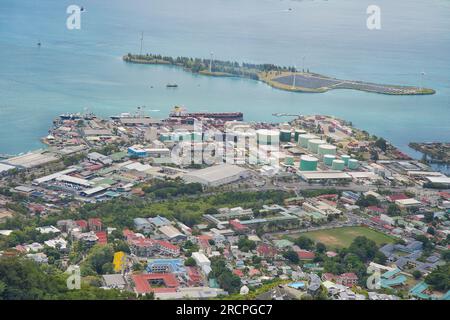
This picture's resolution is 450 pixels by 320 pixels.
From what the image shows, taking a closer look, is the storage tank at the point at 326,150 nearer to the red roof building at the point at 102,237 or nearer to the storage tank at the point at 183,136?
the storage tank at the point at 183,136

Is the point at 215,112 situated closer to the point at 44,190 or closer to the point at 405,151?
the point at 405,151

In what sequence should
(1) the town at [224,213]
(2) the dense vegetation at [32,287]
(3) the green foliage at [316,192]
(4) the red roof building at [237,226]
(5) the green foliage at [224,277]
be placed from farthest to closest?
(3) the green foliage at [316,192]
(4) the red roof building at [237,226]
(1) the town at [224,213]
(5) the green foliage at [224,277]
(2) the dense vegetation at [32,287]

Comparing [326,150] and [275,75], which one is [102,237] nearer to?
[326,150]

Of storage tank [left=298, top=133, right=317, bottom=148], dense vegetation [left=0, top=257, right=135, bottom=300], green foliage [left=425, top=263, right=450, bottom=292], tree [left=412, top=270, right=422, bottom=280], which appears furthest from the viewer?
storage tank [left=298, top=133, right=317, bottom=148]

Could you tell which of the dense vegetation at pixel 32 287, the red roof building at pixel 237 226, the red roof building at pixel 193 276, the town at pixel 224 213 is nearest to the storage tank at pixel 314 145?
the town at pixel 224 213

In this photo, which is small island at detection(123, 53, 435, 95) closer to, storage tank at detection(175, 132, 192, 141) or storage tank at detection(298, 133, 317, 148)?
storage tank at detection(298, 133, 317, 148)

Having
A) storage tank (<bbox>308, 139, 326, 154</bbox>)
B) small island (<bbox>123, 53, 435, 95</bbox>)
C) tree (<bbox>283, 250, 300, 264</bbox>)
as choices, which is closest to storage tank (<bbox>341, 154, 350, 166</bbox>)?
storage tank (<bbox>308, 139, 326, 154</bbox>)
